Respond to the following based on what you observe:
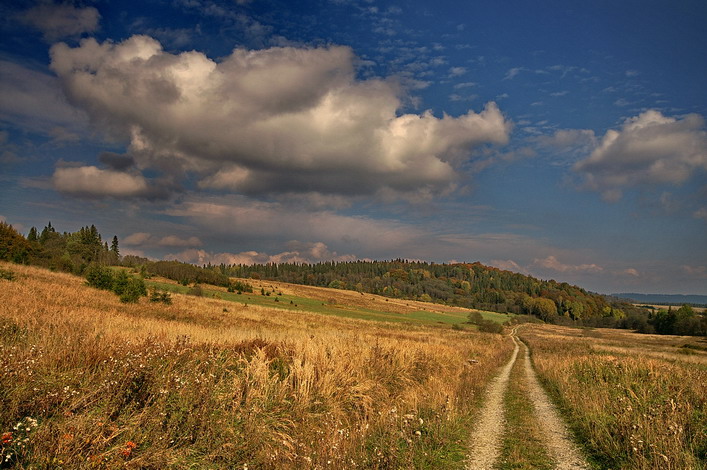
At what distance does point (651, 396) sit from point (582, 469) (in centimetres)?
613

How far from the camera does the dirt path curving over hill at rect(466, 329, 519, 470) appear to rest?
741cm

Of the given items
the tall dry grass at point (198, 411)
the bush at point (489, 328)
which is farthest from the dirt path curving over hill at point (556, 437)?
the bush at point (489, 328)

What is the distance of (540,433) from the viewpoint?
374 inches

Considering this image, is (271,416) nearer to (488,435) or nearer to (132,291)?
(488,435)

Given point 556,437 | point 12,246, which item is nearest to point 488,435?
point 556,437

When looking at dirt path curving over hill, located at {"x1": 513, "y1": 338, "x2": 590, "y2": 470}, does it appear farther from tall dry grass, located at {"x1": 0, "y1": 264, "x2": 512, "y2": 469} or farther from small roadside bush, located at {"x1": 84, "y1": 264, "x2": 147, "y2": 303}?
small roadside bush, located at {"x1": 84, "y1": 264, "x2": 147, "y2": 303}

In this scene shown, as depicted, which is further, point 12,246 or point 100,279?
point 12,246

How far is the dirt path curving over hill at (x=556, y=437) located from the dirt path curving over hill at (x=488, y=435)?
108cm

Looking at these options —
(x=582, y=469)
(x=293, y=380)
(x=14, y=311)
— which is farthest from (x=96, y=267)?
(x=582, y=469)

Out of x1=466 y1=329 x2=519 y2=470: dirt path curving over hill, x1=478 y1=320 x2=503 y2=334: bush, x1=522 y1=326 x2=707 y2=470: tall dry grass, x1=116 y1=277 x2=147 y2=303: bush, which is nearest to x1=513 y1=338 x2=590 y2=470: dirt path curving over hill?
x1=522 y1=326 x2=707 y2=470: tall dry grass

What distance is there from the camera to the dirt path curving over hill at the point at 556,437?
7461 mm

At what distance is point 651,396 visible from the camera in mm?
11148

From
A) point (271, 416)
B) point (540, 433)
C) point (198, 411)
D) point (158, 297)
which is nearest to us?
point (198, 411)

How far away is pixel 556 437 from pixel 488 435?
1.71 meters
